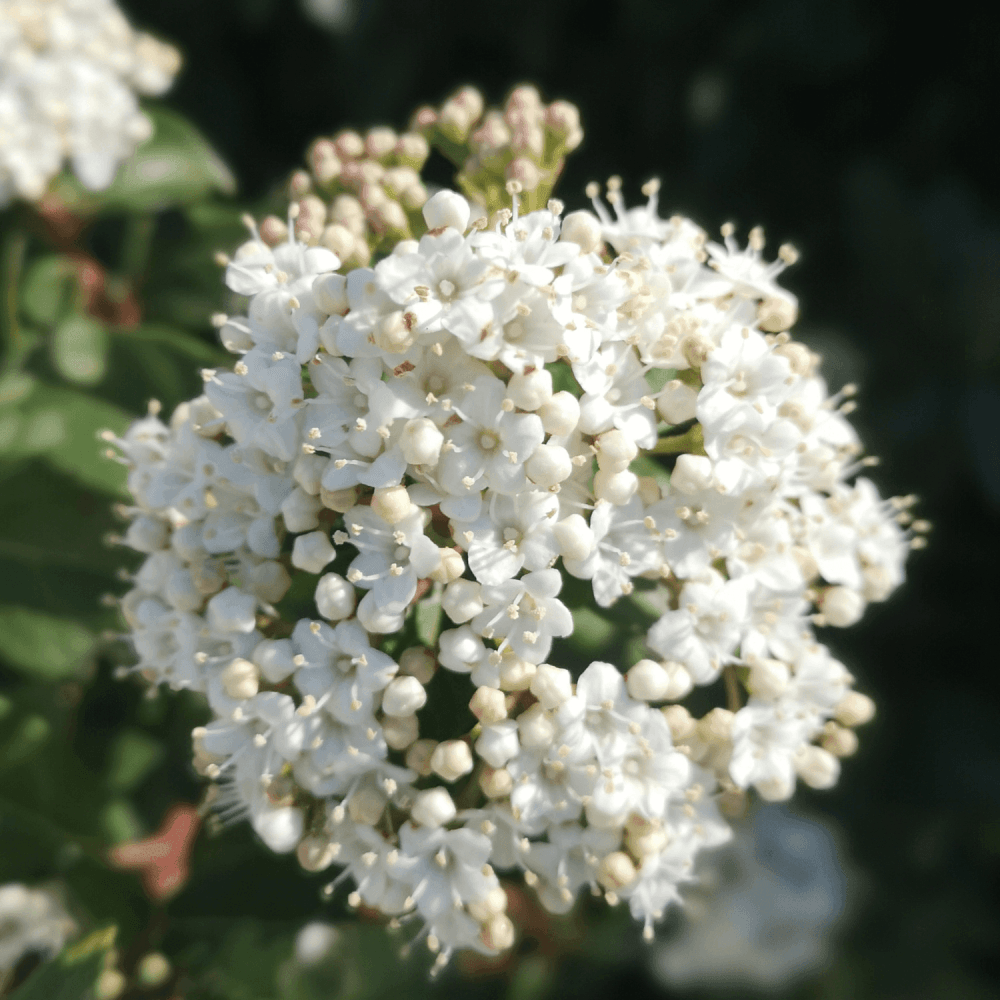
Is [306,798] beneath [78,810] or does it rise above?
above

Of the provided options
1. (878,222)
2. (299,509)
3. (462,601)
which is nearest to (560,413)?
(462,601)

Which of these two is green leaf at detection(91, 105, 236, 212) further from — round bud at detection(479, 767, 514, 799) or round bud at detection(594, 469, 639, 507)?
round bud at detection(479, 767, 514, 799)

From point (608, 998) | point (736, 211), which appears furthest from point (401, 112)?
point (608, 998)

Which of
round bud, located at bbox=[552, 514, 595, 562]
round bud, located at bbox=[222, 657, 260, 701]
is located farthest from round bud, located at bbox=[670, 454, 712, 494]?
round bud, located at bbox=[222, 657, 260, 701]

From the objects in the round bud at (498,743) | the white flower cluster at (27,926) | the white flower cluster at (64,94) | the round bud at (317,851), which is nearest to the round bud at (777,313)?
the round bud at (498,743)

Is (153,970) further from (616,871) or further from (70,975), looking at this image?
(616,871)

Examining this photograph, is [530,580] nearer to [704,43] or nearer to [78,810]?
[78,810]

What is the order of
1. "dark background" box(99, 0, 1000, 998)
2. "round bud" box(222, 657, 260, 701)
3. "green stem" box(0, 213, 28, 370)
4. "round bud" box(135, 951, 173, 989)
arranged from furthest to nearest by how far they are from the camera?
"dark background" box(99, 0, 1000, 998) → "green stem" box(0, 213, 28, 370) → "round bud" box(135, 951, 173, 989) → "round bud" box(222, 657, 260, 701)
